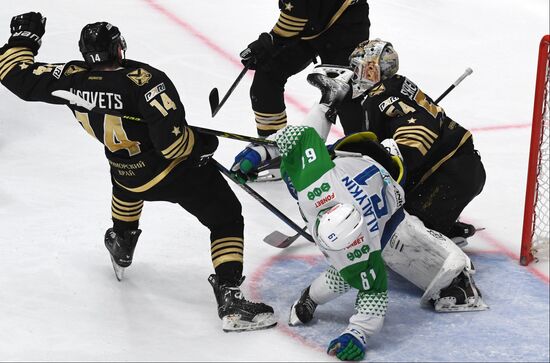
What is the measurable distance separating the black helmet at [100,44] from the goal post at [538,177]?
1394 mm

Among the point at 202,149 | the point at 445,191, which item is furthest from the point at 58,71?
the point at 445,191

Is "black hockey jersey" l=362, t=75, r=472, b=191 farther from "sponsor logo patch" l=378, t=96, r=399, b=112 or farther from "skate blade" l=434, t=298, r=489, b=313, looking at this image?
"skate blade" l=434, t=298, r=489, b=313

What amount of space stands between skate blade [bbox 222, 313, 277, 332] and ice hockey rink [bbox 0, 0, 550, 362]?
2cm

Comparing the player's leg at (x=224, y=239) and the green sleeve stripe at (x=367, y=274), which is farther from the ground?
the green sleeve stripe at (x=367, y=274)

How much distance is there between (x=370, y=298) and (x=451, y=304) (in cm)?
40

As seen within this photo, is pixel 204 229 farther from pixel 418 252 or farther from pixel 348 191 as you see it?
pixel 348 191

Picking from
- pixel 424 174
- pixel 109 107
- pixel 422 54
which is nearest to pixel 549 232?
pixel 424 174

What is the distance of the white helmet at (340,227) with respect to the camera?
312cm

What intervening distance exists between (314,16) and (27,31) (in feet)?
4.42

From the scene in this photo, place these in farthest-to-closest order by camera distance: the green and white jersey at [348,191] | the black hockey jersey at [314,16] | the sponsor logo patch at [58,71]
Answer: the black hockey jersey at [314,16]
the sponsor logo patch at [58,71]
the green and white jersey at [348,191]

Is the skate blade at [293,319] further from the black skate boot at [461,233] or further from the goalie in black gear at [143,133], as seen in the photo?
the black skate boot at [461,233]

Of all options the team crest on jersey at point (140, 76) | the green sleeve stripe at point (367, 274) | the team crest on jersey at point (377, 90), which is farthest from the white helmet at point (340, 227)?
the team crest on jersey at point (377, 90)

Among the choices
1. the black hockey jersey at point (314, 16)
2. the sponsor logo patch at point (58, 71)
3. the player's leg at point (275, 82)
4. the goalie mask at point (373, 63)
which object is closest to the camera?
the sponsor logo patch at point (58, 71)

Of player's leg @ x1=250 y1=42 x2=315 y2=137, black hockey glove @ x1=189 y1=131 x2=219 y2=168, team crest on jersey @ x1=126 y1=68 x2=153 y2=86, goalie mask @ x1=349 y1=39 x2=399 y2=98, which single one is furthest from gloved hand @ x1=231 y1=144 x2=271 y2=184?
player's leg @ x1=250 y1=42 x2=315 y2=137
